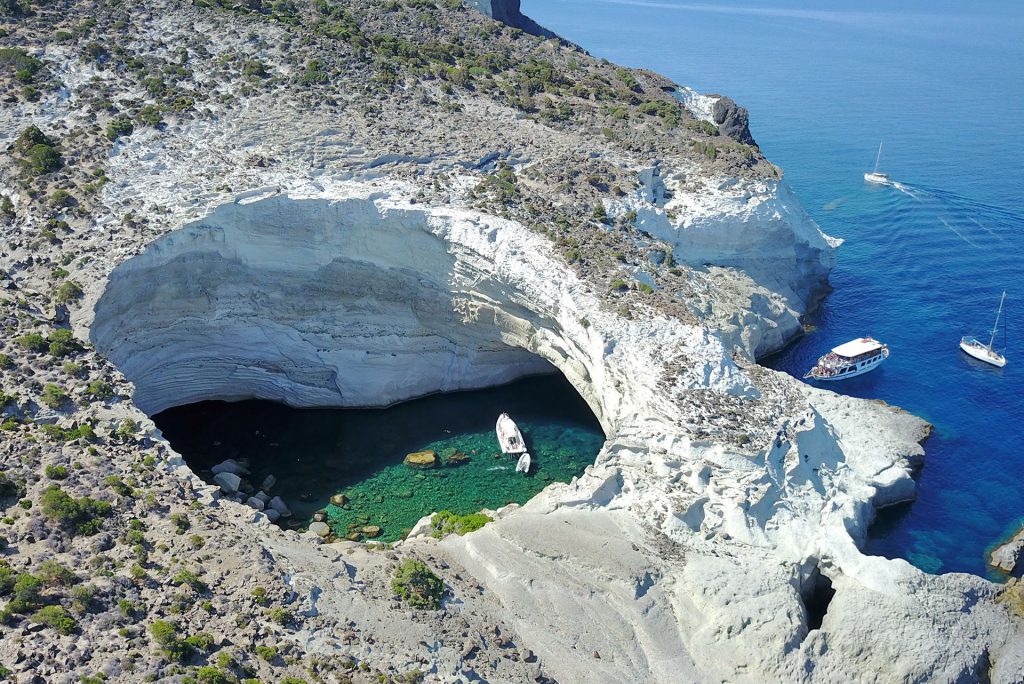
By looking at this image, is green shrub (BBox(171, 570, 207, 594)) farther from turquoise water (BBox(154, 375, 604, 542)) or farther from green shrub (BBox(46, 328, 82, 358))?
green shrub (BBox(46, 328, 82, 358))

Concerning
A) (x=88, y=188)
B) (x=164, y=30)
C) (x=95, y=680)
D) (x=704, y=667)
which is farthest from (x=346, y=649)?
(x=164, y=30)

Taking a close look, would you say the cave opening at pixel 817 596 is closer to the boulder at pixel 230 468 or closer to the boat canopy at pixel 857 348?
the boat canopy at pixel 857 348

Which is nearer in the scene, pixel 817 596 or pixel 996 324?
pixel 817 596

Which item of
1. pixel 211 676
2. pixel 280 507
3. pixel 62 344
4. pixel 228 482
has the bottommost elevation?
pixel 280 507

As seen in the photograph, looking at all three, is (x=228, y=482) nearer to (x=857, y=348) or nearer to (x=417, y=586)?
(x=417, y=586)

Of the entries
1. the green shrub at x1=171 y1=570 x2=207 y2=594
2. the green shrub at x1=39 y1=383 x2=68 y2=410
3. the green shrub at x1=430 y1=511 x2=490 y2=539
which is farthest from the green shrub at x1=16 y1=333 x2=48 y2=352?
the green shrub at x1=430 y1=511 x2=490 y2=539

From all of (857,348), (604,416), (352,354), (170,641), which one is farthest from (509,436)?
(170,641)

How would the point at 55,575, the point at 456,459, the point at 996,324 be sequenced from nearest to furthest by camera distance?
the point at 55,575
the point at 456,459
the point at 996,324
